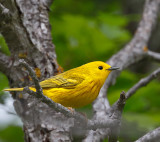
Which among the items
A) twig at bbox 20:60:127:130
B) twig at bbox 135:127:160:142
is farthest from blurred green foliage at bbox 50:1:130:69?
twig at bbox 135:127:160:142

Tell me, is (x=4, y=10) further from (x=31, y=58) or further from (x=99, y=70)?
(x=99, y=70)

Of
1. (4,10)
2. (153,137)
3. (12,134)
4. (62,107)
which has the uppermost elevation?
(4,10)

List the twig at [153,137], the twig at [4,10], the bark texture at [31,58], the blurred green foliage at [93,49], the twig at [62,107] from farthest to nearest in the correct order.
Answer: the blurred green foliage at [93,49] < the bark texture at [31,58] < the twig at [4,10] < the twig at [153,137] < the twig at [62,107]

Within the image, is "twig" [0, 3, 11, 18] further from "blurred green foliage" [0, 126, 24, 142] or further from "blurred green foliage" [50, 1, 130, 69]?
"blurred green foliage" [0, 126, 24, 142]

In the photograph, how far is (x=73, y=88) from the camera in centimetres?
407

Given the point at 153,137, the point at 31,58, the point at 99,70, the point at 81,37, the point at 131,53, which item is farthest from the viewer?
the point at 81,37

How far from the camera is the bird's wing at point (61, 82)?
12.9ft

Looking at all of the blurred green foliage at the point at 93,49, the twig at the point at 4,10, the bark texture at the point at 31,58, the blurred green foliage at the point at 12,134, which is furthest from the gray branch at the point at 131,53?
the blurred green foliage at the point at 12,134

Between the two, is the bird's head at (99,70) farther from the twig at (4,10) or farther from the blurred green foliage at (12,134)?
the blurred green foliage at (12,134)

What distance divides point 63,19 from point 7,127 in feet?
8.25

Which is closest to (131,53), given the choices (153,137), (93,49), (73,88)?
(93,49)

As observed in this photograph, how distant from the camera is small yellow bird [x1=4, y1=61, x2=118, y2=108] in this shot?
3.93 metres

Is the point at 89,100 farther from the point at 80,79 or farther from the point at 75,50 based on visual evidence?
the point at 75,50

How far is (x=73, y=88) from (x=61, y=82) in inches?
7.6
